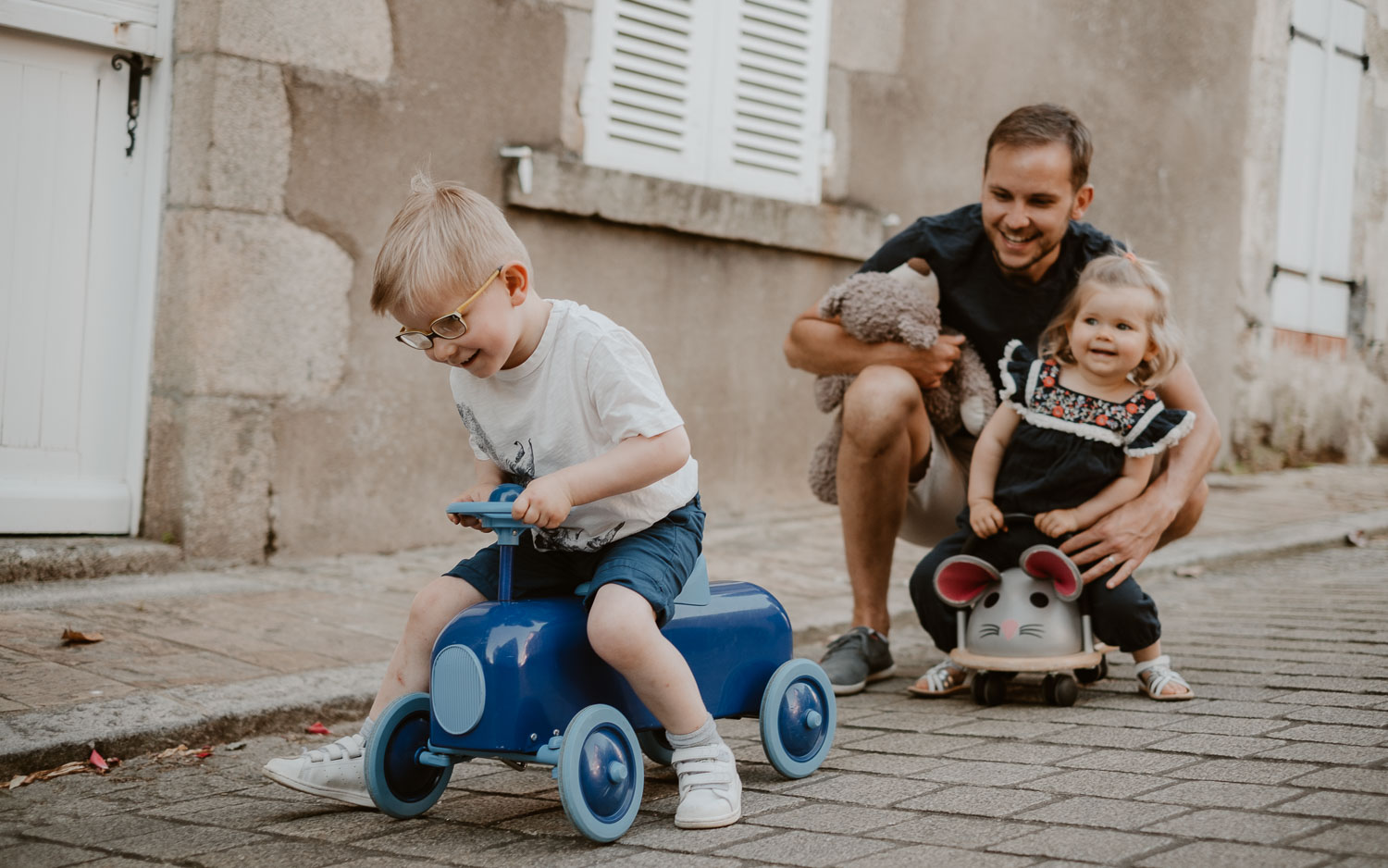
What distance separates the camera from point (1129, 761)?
2.54 metres

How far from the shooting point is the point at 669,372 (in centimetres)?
583

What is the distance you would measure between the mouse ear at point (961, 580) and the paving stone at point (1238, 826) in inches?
42.5

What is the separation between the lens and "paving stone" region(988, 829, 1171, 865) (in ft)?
6.40

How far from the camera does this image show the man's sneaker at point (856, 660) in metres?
3.37

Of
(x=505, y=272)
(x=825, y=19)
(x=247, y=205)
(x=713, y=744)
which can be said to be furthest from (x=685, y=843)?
(x=825, y=19)

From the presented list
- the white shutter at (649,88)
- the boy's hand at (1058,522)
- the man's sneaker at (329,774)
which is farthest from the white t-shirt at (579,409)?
the white shutter at (649,88)

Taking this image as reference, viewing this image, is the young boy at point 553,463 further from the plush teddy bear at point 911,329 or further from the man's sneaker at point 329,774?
the plush teddy bear at point 911,329

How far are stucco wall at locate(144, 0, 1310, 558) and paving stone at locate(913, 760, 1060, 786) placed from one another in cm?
285

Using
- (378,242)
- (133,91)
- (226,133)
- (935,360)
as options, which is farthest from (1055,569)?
(133,91)

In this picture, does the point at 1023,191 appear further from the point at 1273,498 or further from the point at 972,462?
the point at 1273,498

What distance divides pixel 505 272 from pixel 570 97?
132 inches

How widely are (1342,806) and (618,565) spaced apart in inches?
A: 47.3

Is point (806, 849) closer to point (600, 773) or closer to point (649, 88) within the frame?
point (600, 773)

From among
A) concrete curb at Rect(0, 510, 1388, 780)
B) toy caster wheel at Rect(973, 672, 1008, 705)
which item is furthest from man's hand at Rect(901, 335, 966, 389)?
concrete curb at Rect(0, 510, 1388, 780)
